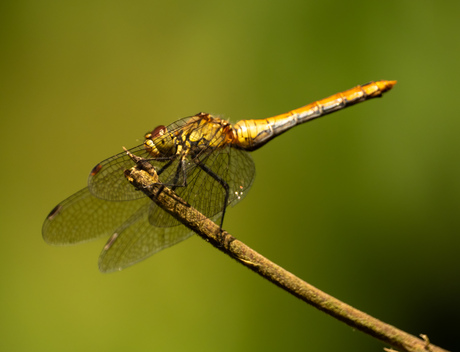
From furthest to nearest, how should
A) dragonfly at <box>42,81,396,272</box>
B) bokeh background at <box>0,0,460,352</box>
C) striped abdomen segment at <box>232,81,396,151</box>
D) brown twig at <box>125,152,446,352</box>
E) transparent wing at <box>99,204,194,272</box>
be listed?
1. bokeh background at <box>0,0,460,352</box>
2. striped abdomen segment at <box>232,81,396,151</box>
3. transparent wing at <box>99,204,194,272</box>
4. dragonfly at <box>42,81,396,272</box>
5. brown twig at <box>125,152,446,352</box>

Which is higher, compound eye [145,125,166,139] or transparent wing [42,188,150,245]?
compound eye [145,125,166,139]

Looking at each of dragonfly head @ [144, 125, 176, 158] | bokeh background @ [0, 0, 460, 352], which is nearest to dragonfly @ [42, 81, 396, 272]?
dragonfly head @ [144, 125, 176, 158]

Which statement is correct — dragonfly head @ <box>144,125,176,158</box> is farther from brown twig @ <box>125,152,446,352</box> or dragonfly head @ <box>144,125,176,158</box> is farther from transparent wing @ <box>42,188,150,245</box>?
brown twig @ <box>125,152,446,352</box>

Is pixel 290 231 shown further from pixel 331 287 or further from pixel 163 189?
pixel 163 189

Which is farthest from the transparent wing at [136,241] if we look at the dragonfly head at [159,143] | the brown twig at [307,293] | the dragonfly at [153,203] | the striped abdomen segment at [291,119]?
the brown twig at [307,293]

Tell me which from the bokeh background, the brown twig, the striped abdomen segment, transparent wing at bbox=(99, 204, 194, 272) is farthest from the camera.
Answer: the bokeh background

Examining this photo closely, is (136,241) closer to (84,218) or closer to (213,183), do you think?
(84,218)

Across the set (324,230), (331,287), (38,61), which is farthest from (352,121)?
(38,61)
